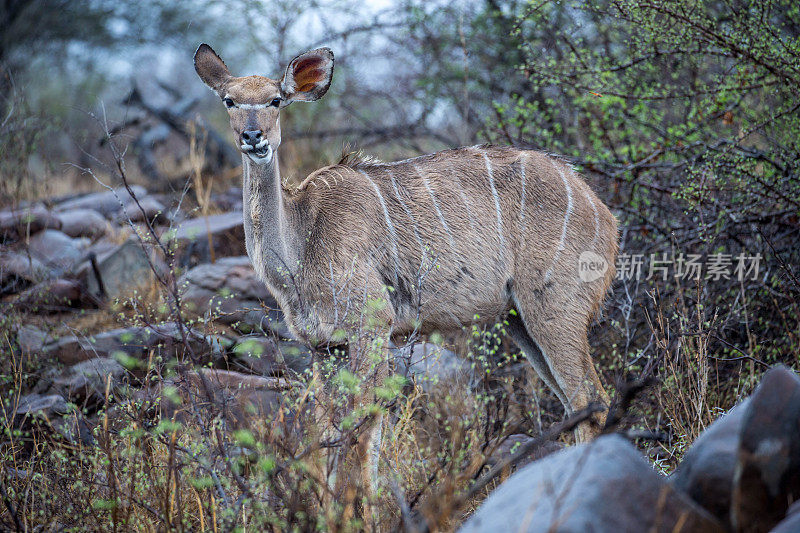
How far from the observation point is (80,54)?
50.8ft

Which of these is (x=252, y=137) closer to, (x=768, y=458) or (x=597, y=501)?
(x=597, y=501)

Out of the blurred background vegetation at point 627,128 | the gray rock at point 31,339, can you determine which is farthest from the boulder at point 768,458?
the gray rock at point 31,339

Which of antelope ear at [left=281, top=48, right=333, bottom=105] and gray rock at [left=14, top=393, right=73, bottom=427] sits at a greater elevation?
antelope ear at [left=281, top=48, right=333, bottom=105]

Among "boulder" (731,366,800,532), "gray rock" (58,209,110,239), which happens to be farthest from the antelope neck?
"gray rock" (58,209,110,239)

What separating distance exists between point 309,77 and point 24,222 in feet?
11.7

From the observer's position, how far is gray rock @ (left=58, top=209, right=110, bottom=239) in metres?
7.26

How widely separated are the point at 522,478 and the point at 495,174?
2.57m

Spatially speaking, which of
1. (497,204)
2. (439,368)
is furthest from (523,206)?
(439,368)

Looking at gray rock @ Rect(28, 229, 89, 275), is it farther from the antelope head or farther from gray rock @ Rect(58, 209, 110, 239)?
the antelope head

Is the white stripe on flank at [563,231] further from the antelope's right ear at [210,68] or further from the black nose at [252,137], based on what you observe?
the antelope's right ear at [210,68]

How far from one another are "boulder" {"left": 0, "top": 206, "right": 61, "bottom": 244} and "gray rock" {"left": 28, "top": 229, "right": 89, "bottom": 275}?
0.27 ft

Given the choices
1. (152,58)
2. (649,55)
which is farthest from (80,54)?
(649,55)

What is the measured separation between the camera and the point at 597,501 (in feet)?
6.26

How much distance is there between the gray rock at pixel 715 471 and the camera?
2.18m
